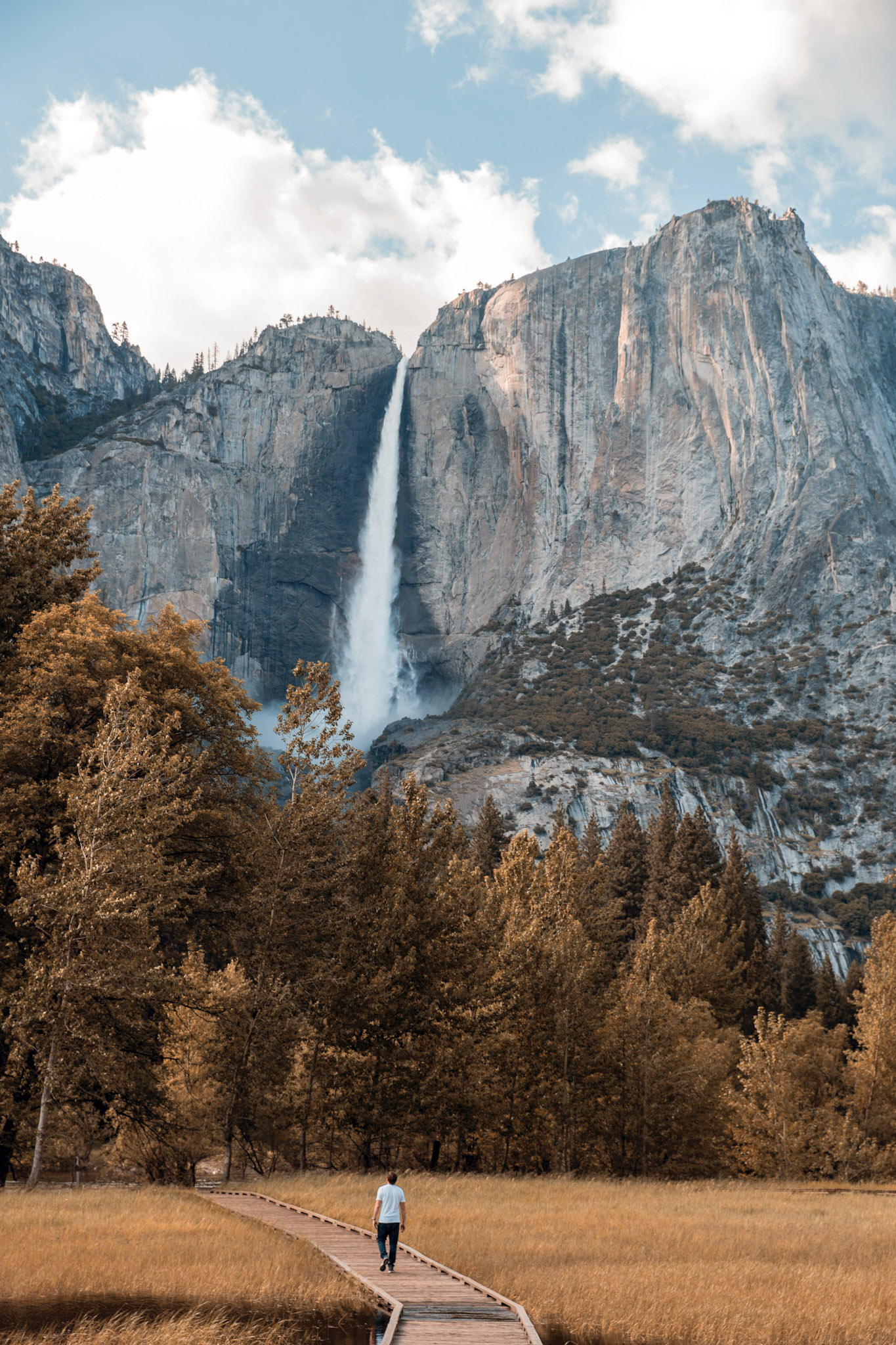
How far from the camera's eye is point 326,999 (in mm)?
29594

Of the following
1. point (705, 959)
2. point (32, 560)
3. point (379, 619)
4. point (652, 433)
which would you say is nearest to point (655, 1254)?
point (32, 560)

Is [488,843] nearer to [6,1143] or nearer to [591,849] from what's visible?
[591,849]

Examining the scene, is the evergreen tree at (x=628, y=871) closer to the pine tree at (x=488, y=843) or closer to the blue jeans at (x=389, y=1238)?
the pine tree at (x=488, y=843)

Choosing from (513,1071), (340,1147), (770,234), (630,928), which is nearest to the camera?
(513,1071)

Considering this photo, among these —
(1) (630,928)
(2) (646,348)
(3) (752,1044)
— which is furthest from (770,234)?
(3) (752,1044)

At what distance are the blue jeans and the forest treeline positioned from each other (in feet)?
29.2

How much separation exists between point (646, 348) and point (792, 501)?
135ft

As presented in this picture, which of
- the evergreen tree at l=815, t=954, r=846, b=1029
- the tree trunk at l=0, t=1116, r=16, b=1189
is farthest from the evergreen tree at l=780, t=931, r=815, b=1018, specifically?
the tree trunk at l=0, t=1116, r=16, b=1189

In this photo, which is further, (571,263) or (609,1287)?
(571,263)

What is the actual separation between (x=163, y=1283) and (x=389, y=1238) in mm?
3331

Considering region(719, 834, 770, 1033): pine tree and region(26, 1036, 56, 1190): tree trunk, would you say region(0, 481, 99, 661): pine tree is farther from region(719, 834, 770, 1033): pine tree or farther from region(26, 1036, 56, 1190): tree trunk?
region(719, 834, 770, 1033): pine tree

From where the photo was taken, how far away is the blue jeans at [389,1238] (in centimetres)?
1541

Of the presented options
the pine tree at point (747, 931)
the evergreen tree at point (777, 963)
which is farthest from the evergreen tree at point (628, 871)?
the evergreen tree at point (777, 963)

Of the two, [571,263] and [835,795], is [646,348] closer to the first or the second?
[571,263]
